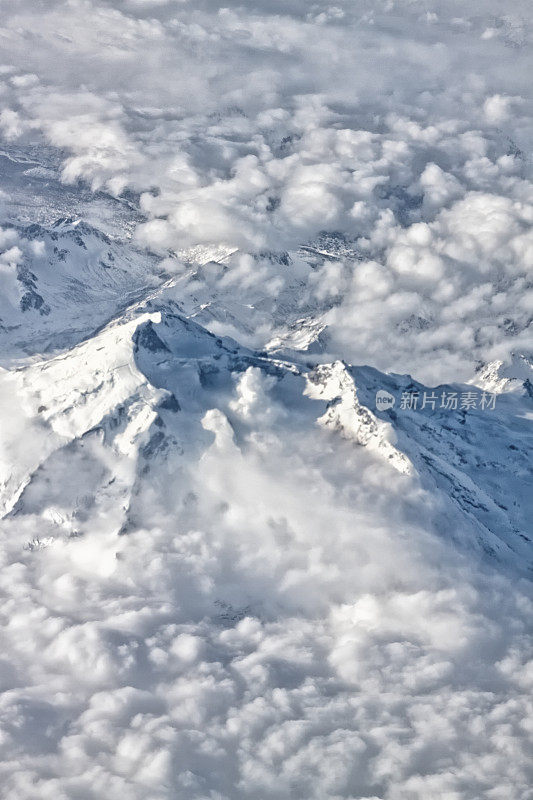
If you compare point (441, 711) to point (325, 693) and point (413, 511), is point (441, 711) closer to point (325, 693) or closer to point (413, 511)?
point (325, 693)

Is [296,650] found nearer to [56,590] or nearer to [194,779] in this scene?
[194,779]

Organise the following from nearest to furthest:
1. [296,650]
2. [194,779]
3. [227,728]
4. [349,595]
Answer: [194,779], [227,728], [296,650], [349,595]

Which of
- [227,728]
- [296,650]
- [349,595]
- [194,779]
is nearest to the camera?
[194,779]

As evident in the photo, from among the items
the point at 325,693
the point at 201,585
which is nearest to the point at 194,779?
the point at 325,693

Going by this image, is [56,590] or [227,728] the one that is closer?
[227,728]

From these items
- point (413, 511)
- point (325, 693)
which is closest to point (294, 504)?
point (413, 511)

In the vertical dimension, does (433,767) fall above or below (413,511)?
below

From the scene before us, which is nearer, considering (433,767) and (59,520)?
(433,767)

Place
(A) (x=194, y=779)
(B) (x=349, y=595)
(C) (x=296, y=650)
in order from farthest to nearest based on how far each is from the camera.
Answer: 1. (B) (x=349, y=595)
2. (C) (x=296, y=650)
3. (A) (x=194, y=779)

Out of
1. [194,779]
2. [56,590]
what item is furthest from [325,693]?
[56,590]
